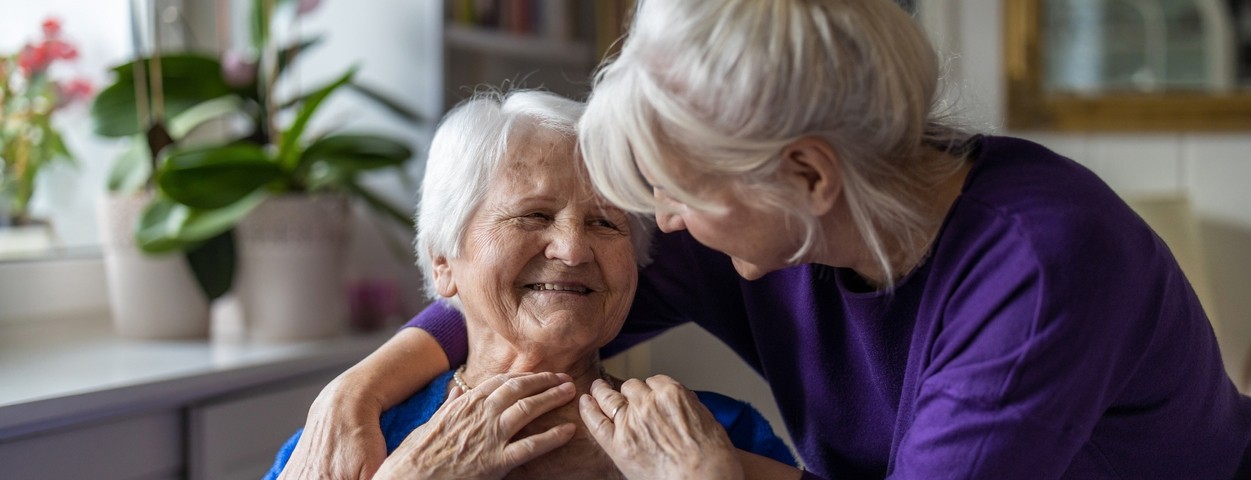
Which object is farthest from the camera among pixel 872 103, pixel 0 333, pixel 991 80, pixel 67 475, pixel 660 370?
pixel 991 80

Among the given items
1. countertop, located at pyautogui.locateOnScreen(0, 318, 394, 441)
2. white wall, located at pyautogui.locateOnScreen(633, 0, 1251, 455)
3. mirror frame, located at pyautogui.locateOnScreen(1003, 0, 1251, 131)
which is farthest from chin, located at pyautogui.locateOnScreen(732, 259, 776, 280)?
mirror frame, located at pyautogui.locateOnScreen(1003, 0, 1251, 131)

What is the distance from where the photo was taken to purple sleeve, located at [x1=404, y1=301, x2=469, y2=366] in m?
1.31

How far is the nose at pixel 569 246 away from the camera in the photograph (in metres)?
1.15

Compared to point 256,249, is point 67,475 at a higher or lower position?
lower

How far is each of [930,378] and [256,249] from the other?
1382 mm

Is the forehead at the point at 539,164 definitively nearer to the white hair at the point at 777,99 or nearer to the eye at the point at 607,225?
the eye at the point at 607,225

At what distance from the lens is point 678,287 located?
1330 millimetres

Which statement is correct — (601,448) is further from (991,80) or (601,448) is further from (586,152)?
(991,80)

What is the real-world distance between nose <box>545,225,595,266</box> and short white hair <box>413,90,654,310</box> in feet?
0.25

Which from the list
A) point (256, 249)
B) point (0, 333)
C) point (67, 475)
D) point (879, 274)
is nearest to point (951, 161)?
point (879, 274)

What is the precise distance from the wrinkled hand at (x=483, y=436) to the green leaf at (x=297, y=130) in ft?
3.16

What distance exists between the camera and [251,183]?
1.86 m

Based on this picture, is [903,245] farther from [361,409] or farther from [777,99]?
[361,409]

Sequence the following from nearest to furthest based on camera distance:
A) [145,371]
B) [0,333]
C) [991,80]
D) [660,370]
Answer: [660,370] < [145,371] < [0,333] < [991,80]
